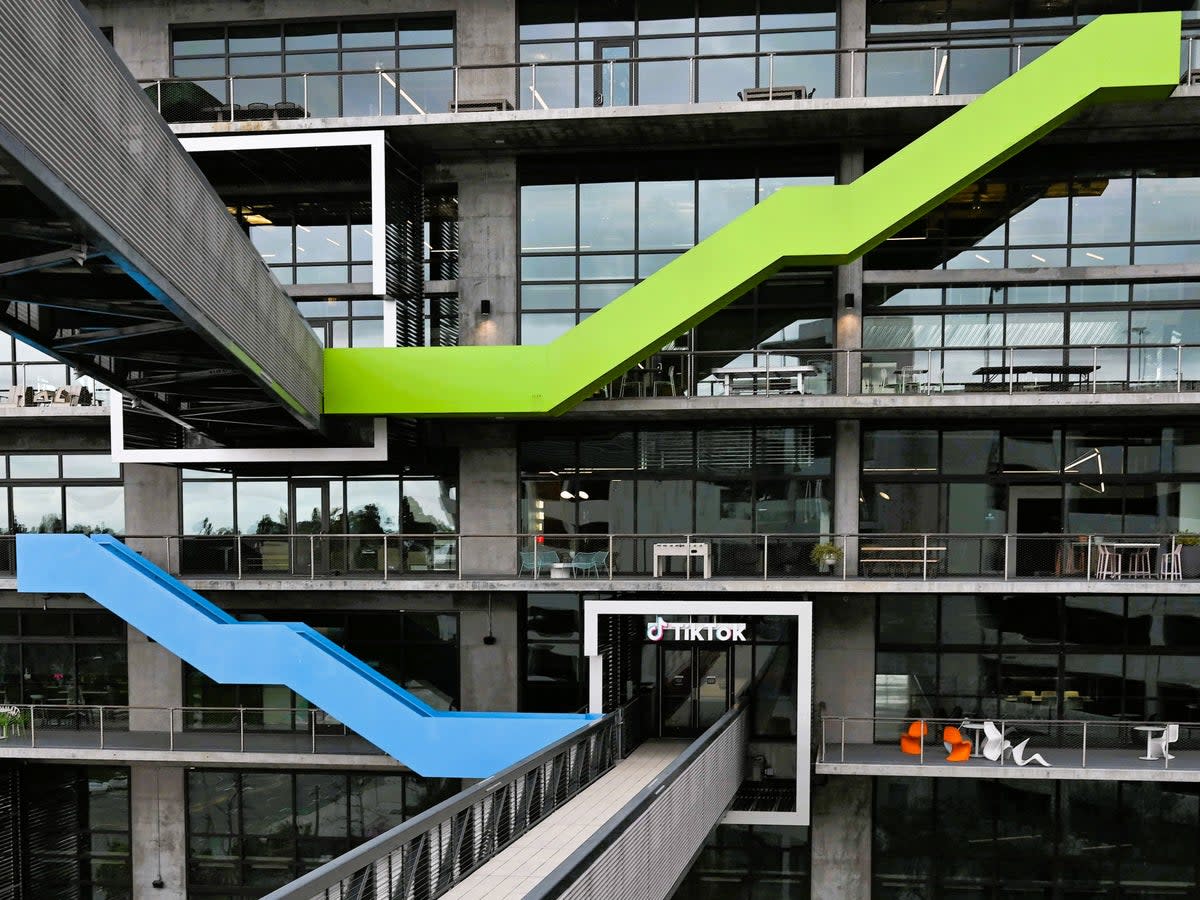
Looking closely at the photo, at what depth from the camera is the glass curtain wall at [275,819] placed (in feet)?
58.3

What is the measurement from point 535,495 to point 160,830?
32.3 feet

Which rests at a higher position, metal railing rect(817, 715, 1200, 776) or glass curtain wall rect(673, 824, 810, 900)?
metal railing rect(817, 715, 1200, 776)

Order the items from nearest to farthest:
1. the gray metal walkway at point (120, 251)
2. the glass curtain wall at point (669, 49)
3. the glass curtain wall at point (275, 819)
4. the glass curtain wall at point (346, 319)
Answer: the gray metal walkway at point (120, 251) → the glass curtain wall at point (669, 49) → the glass curtain wall at point (346, 319) → the glass curtain wall at point (275, 819)

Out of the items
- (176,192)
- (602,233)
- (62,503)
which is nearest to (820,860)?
(602,233)

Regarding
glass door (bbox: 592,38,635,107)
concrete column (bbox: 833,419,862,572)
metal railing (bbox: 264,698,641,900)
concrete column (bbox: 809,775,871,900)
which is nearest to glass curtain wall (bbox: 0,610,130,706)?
metal railing (bbox: 264,698,641,900)

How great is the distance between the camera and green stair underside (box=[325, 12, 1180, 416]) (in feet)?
43.5

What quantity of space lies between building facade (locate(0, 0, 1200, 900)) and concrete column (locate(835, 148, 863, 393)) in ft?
0.24

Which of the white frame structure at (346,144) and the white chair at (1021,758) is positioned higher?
the white frame structure at (346,144)

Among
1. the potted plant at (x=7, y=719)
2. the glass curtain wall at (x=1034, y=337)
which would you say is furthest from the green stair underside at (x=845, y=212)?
the potted plant at (x=7, y=719)

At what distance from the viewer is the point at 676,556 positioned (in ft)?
55.0

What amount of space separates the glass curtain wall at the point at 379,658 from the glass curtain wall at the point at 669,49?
9937 mm

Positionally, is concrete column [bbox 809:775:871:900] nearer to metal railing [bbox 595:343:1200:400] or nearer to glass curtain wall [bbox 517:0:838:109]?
metal railing [bbox 595:343:1200:400]

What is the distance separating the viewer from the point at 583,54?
17.2 metres

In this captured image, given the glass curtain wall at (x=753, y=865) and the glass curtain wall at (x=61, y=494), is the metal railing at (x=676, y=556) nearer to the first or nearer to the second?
the glass curtain wall at (x=61, y=494)
